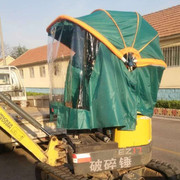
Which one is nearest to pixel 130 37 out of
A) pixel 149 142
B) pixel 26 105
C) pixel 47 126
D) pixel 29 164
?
pixel 149 142

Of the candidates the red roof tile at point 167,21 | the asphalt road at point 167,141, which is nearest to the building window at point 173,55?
the red roof tile at point 167,21

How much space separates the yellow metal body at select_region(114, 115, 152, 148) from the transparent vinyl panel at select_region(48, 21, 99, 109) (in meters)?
0.63

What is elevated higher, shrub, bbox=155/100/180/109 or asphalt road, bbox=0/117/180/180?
shrub, bbox=155/100/180/109

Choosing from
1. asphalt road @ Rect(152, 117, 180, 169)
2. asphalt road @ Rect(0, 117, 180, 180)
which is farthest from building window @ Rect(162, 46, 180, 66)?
asphalt road @ Rect(0, 117, 180, 180)

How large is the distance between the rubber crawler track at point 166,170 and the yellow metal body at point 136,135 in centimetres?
75

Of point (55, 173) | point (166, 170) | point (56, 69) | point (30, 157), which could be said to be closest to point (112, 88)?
point (56, 69)

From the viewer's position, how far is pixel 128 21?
274 centimetres

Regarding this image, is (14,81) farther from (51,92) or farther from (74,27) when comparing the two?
(74,27)

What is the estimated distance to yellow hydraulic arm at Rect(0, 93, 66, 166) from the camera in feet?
10.4

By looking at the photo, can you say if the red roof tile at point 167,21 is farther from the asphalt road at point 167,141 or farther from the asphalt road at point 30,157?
the asphalt road at point 30,157

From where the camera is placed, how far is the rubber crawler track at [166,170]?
297 centimetres

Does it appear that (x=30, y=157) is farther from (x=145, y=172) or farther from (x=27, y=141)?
(x=145, y=172)

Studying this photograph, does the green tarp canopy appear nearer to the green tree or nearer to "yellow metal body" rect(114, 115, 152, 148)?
"yellow metal body" rect(114, 115, 152, 148)

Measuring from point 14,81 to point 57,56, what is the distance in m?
5.45
